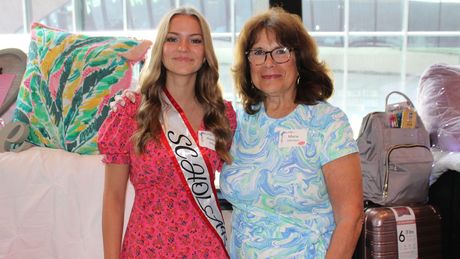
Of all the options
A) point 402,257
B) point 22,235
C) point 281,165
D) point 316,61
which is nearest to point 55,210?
point 22,235

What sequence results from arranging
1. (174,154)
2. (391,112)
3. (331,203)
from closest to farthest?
(331,203) < (174,154) < (391,112)

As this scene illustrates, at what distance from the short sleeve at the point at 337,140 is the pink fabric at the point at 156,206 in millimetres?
439

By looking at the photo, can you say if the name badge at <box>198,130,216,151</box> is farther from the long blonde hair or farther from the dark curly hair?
the dark curly hair

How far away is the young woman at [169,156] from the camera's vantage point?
148 centimetres

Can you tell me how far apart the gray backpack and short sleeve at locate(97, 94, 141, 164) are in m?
1.11

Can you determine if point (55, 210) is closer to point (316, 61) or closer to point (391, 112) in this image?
point (316, 61)

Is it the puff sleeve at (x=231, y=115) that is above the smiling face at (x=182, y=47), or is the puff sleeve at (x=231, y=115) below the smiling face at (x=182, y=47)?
below

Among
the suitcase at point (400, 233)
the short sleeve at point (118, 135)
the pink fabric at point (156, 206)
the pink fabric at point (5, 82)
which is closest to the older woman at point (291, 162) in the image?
the pink fabric at point (156, 206)

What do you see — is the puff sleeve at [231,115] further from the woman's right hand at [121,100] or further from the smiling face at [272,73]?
the woman's right hand at [121,100]

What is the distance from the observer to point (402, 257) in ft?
6.75

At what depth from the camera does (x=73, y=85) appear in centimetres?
213

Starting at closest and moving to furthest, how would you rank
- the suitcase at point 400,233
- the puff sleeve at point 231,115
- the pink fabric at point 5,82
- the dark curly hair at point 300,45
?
1. the dark curly hair at point 300,45
2. the puff sleeve at point 231,115
3. the suitcase at point 400,233
4. the pink fabric at point 5,82

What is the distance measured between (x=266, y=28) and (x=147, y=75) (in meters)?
0.40

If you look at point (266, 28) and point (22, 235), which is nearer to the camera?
point (266, 28)
